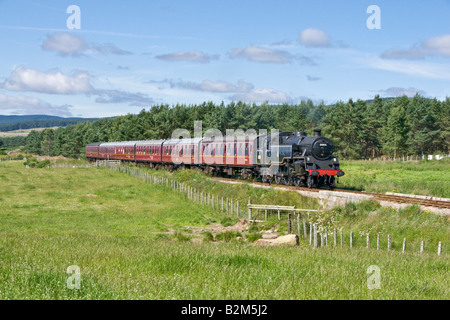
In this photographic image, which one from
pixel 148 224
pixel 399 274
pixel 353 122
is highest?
pixel 353 122

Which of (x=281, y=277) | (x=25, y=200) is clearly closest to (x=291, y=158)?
(x=25, y=200)

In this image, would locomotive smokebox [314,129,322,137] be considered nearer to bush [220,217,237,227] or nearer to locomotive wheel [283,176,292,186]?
locomotive wheel [283,176,292,186]

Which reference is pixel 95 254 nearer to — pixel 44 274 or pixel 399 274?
pixel 44 274

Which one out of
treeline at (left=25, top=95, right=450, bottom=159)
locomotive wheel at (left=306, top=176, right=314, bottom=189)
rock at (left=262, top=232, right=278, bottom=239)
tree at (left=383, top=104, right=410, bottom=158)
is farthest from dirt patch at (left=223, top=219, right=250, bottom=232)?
tree at (left=383, top=104, right=410, bottom=158)

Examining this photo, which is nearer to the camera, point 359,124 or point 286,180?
point 286,180

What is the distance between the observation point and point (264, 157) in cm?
3709

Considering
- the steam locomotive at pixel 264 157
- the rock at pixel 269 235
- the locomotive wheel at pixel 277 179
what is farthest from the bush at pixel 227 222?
the locomotive wheel at pixel 277 179

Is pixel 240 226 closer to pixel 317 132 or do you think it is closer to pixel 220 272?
pixel 317 132

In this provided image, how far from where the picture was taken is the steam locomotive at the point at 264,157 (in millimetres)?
31438

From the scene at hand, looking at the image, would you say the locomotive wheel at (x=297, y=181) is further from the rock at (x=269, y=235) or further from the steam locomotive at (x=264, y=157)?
the rock at (x=269, y=235)

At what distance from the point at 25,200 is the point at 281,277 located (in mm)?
32890

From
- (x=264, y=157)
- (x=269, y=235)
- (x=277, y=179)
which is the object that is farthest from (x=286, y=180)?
(x=269, y=235)
